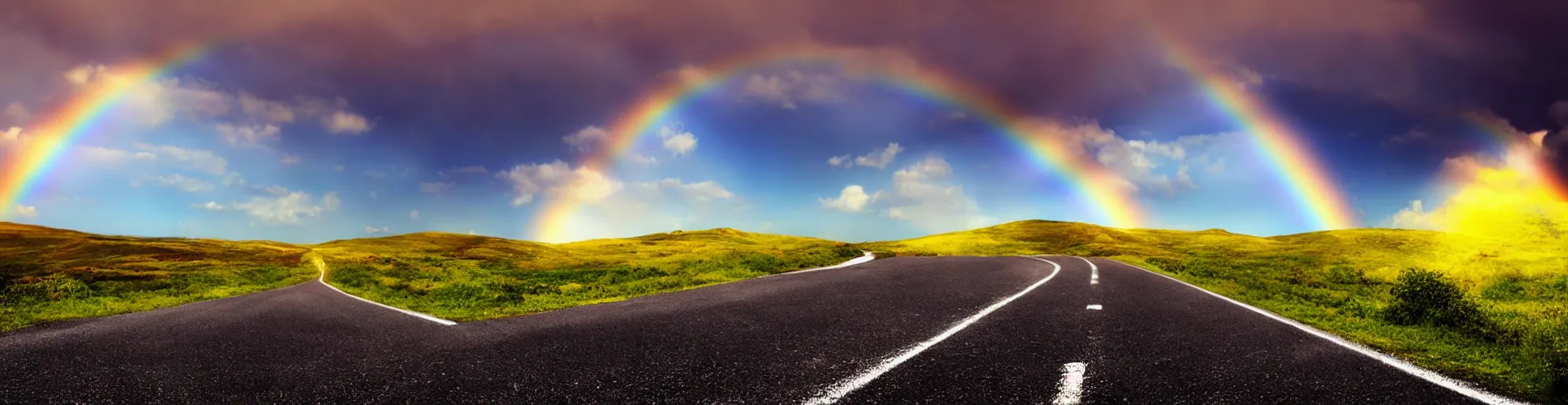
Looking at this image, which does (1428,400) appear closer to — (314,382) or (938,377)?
(938,377)

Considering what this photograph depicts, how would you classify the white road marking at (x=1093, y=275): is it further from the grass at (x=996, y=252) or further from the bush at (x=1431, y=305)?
the bush at (x=1431, y=305)

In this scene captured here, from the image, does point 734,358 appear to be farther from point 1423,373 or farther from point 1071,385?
point 1423,373

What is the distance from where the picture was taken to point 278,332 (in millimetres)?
10969

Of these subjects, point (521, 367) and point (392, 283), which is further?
point (392, 283)

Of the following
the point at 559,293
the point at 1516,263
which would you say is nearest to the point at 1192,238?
the point at 1516,263

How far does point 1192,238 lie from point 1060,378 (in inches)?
3983

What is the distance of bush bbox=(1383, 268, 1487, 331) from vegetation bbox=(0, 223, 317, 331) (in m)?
27.4

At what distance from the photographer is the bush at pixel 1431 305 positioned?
11320 mm

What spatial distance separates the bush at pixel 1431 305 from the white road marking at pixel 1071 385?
860 centimetres

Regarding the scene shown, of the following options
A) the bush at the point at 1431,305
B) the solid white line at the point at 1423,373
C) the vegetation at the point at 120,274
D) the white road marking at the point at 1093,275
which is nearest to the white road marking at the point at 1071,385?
the solid white line at the point at 1423,373

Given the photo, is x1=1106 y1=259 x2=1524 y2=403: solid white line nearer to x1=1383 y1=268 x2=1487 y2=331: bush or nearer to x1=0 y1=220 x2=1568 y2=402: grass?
x1=0 y1=220 x2=1568 y2=402: grass

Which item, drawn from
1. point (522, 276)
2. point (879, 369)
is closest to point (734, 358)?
point (879, 369)

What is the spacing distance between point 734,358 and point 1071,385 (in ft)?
11.7

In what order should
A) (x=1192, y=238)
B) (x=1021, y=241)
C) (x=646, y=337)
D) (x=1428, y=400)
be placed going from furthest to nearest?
(x=1192, y=238) → (x=1021, y=241) → (x=646, y=337) → (x=1428, y=400)
